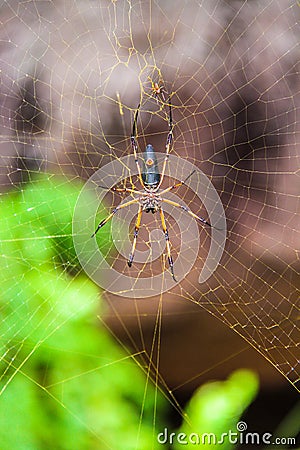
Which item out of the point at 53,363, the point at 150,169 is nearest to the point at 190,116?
the point at 150,169

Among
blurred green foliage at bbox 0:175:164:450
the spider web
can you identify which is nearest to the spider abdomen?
blurred green foliage at bbox 0:175:164:450

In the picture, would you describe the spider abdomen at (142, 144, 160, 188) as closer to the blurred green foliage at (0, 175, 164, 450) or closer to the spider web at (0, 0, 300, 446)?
the blurred green foliage at (0, 175, 164, 450)

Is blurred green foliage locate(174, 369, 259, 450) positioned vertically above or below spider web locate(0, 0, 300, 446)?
below

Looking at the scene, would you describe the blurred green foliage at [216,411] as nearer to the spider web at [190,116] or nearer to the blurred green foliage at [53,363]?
the blurred green foliage at [53,363]

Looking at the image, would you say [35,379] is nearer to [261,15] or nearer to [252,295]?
[252,295]

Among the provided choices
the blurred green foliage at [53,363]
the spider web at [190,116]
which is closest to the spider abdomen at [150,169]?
the blurred green foliage at [53,363]

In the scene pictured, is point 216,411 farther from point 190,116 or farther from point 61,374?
point 190,116
